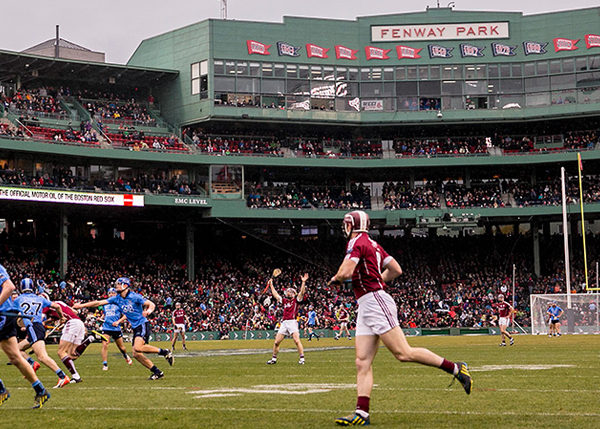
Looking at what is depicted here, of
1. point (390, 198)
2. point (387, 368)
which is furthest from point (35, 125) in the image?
point (387, 368)

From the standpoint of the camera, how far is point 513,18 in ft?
225

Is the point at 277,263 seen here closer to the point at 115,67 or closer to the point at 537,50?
the point at 115,67

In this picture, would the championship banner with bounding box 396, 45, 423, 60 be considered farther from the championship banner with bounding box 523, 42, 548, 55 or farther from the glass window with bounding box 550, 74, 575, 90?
the glass window with bounding box 550, 74, 575, 90

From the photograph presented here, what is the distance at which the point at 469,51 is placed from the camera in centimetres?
6800

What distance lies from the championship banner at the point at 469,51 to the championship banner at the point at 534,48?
3484 mm

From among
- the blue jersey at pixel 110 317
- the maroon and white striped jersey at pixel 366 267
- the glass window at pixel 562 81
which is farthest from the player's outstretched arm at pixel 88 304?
the glass window at pixel 562 81

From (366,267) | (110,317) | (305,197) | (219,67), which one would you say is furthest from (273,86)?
(366,267)

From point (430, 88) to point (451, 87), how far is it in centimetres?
166

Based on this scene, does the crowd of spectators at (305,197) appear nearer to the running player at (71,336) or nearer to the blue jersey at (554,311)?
the blue jersey at (554,311)

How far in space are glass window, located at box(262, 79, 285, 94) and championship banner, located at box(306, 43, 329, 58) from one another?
3258 millimetres

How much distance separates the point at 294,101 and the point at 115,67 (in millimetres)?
13778

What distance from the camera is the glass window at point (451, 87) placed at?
2653 inches

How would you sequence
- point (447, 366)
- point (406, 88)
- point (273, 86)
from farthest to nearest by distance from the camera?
point (406, 88) < point (273, 86) < point (447, 366)

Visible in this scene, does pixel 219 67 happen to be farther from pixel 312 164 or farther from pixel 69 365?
pixel 69 365
